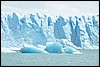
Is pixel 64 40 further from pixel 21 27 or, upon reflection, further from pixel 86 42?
pixel 21 27

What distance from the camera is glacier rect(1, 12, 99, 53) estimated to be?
28.0m

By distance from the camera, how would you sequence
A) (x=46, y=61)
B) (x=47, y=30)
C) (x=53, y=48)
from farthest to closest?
1. (x=47, y=30)
2. (x=53, y=48)
3. (x=46, y=61)

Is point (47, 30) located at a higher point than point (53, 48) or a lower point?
higher

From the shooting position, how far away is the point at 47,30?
29672 millimetres

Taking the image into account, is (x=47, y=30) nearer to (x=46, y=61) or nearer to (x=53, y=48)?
(x=53, y=48)

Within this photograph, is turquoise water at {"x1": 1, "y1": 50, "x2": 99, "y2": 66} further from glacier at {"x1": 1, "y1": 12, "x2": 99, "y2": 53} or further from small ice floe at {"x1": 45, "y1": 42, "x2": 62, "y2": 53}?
glacier at {"x1": 1, "y1": 12, "x2": 99, "y2": 53}

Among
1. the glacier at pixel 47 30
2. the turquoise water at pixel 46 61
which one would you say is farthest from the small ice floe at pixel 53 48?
the glacier at pixel 47 30

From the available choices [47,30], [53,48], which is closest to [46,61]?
[53,48]

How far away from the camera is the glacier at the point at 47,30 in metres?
28.0

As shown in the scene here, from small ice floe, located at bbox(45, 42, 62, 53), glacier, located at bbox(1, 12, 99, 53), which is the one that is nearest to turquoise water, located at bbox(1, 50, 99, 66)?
small ice floe, located at bbox(45, 42, 62, 53)

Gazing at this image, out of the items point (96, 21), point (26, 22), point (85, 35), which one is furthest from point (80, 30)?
point (26, 22)

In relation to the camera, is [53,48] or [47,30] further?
[47,30]

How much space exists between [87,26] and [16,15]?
809 centimetres

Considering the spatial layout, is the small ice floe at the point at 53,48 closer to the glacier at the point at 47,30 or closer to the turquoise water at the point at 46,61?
the turquoise water at the point at 46,61
